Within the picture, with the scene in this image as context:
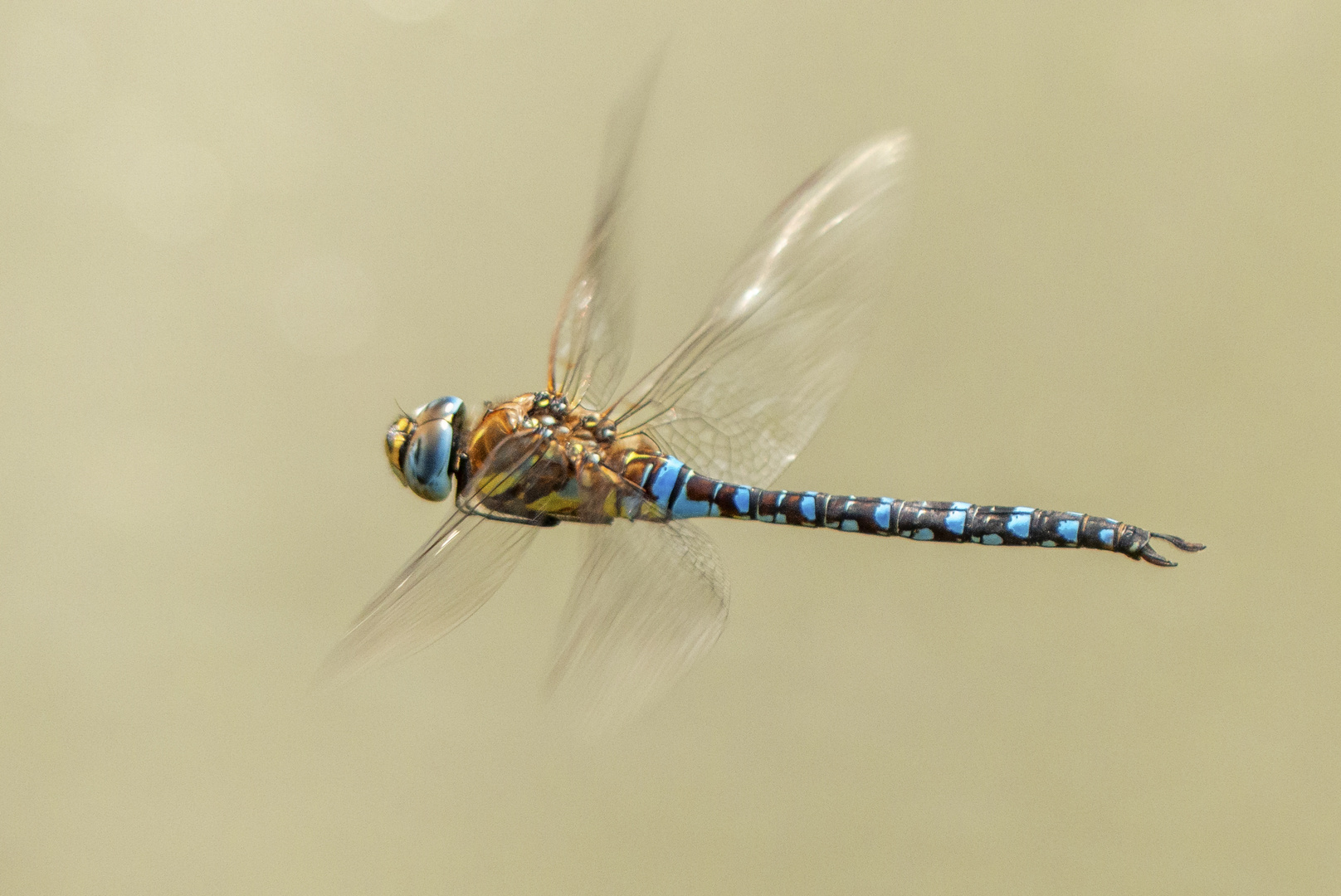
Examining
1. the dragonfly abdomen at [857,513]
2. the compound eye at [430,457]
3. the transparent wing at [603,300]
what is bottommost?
the compound eye at [430,457]

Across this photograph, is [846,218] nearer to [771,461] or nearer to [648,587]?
[771,461]

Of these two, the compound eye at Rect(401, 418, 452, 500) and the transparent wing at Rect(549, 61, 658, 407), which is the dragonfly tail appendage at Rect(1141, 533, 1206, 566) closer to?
the transparent wing at Rect(549, 61, 658, 407)

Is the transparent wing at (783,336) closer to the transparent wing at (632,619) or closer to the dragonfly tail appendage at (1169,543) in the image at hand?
the transparent wing at (632,619)

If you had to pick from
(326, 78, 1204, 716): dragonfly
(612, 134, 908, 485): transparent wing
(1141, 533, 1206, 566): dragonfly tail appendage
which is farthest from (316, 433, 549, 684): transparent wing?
(1141, 533, 1206, 566): dragonfly tail appendage

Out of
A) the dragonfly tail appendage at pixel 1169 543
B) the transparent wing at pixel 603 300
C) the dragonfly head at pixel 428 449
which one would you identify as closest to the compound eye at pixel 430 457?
the dragonfly head at pixel 428 449

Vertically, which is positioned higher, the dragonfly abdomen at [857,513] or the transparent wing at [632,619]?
the dragonfly abdomen at [857,513]

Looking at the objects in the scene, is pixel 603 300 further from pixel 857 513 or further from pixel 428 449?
pixel 857 513
